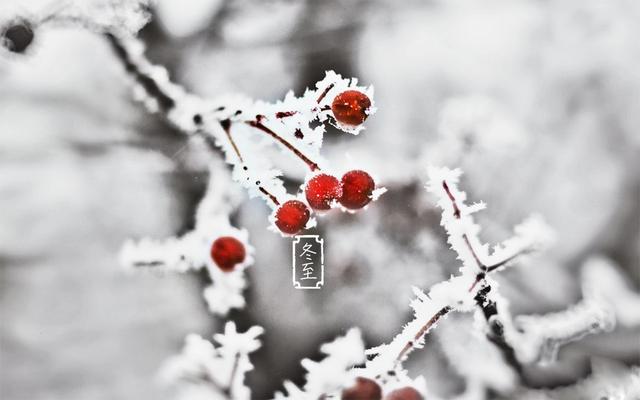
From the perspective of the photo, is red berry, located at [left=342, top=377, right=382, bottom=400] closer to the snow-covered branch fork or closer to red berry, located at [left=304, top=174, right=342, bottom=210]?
the snow-covered branch fork

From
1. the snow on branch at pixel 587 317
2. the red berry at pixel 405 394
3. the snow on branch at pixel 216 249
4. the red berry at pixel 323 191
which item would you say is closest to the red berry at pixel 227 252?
the snow on branch at pixel 216 249

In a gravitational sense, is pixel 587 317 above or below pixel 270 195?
below

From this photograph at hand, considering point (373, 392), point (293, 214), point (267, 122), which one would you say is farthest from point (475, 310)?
point (267, 122)

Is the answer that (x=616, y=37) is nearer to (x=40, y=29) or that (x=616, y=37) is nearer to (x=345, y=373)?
(x=345, y=373)

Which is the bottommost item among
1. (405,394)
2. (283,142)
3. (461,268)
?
(405,394)

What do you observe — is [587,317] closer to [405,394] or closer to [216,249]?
[405,394]

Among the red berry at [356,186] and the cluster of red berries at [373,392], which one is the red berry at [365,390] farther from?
the red berry at [356,186]
